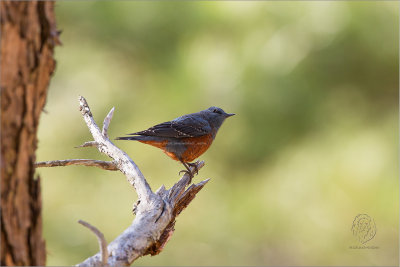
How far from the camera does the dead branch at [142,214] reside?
2305 millimetres

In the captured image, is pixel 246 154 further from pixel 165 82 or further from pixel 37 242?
pixel 37 242

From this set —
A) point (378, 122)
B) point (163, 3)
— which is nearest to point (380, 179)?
point (378, 122)

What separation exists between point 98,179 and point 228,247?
1962 mm

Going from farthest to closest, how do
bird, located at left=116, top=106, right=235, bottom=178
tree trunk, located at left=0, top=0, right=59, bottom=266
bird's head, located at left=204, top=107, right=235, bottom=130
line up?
bird's head, located at left=204, top=107, right=235, bottom=130, bird, located at left=116, top=106, right=235, bottom=178, tree trunk, located at left=0, top=0, right=59, bottom=266

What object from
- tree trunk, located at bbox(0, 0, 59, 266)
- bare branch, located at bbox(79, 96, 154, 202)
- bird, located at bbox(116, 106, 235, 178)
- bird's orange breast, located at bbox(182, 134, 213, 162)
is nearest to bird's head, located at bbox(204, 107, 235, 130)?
bird, located at bbox(116, 106, 235, 178)

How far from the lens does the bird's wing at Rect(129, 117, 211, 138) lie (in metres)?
4.16

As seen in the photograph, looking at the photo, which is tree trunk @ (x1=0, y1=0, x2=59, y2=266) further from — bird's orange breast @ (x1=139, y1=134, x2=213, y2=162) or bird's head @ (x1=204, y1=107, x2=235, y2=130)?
bird's head @ (x1=204, y1=107, x2=235, y2=130)

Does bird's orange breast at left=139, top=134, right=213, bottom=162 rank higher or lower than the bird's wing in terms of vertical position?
lower

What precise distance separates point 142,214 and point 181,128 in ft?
6.02

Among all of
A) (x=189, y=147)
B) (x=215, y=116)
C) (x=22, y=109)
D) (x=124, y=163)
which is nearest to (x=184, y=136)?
(x=189, y=147)

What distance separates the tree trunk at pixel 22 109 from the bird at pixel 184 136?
2.16 metres

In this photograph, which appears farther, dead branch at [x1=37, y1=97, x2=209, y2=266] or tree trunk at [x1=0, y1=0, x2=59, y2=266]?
dead branch at [x1=37, y1=97, x2=209, y2=266]

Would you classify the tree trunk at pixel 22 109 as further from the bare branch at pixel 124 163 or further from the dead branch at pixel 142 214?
the bare branch at pixel 124 163

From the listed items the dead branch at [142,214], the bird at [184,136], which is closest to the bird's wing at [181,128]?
the bird at [184,136]
